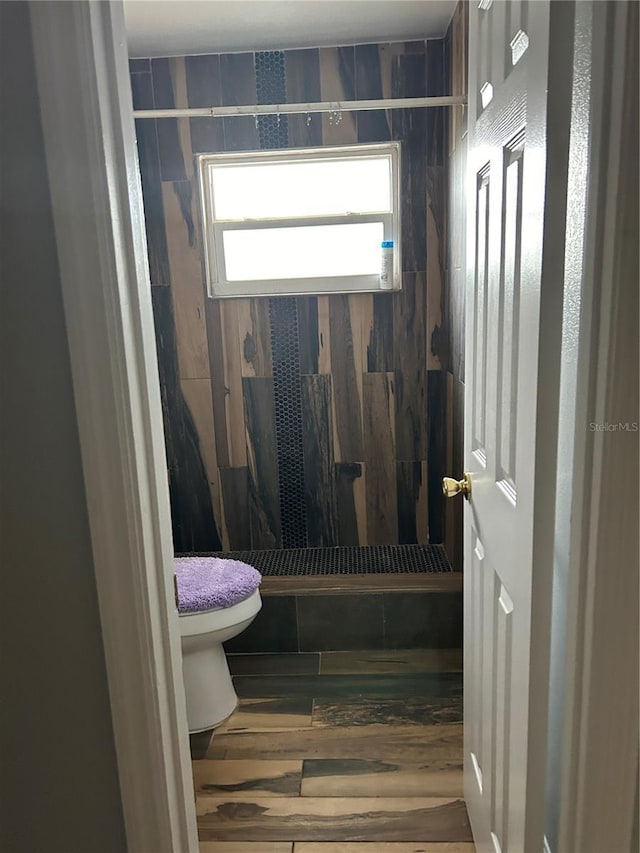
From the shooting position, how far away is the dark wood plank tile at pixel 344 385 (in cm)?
291

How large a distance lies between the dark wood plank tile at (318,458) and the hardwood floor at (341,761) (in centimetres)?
67

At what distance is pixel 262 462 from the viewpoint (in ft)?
10.0

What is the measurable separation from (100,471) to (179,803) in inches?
24.2

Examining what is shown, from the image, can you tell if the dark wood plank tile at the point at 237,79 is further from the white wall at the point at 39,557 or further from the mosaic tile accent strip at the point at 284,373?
the white wall at the point at 39,557

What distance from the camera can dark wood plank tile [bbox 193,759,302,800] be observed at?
75.2 inches

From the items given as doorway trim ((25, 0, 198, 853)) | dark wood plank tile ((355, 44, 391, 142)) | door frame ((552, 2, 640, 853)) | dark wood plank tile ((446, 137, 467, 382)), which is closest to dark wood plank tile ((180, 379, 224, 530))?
dark wood plank tile ((446, 137, 467, 382))

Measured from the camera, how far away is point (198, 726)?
7.19 ft

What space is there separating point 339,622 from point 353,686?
0.28 meters

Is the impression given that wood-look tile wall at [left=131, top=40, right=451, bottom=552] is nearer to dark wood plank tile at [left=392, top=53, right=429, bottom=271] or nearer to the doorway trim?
Result: dark wood plank tile at [left=392, top=53, right=429, bottom=271]

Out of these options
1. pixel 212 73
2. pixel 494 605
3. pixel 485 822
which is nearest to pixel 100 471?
pixel 494 605

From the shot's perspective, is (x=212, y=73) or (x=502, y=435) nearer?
(x=502, y=435)

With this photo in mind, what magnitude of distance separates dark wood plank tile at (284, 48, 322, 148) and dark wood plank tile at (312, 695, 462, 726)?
7.16 ft

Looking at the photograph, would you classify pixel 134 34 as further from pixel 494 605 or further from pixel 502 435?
pixel 494 605

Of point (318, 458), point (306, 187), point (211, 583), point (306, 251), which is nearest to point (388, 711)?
point (211, 583)
